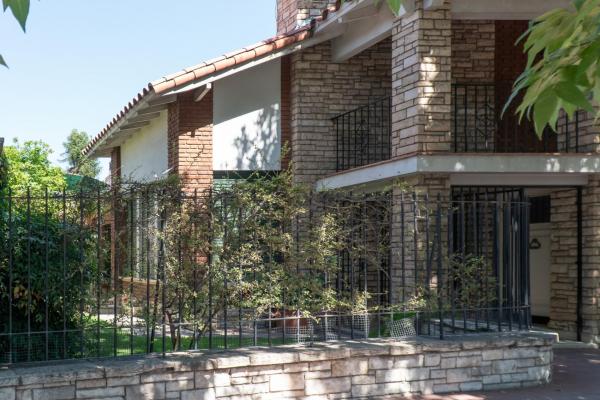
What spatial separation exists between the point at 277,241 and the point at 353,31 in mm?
7164

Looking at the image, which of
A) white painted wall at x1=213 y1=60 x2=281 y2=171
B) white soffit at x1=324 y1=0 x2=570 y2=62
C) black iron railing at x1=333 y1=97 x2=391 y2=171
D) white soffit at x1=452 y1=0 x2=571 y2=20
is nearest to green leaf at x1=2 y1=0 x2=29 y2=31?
white soffit at x1=324 y1=0 x2=570 y2=62

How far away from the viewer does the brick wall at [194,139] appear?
1555cm

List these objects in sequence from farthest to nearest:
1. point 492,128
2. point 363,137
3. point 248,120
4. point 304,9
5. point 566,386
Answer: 1. point 304,9
2. point 248,120
3. point 363,137
4. point 492,128
5. point 566,386

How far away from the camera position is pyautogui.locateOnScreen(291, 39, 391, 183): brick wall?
1562cm

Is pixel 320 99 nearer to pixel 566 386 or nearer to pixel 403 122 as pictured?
pixel 403 122

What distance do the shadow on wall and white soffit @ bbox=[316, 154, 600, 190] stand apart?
138 inches

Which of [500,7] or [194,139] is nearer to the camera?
[500,7]

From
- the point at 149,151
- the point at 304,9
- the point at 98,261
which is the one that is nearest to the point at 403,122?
the point at 98,261

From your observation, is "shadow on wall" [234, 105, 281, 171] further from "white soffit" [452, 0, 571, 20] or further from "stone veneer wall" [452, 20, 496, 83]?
"white soffit" [452, 0, 571, 20]

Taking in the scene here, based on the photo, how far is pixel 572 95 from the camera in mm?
2479

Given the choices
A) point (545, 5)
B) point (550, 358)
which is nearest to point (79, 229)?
point (550, 358)

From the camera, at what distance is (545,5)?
12.3 meters

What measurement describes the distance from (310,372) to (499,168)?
5013 mm

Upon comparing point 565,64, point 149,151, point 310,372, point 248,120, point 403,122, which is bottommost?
point 310,372
